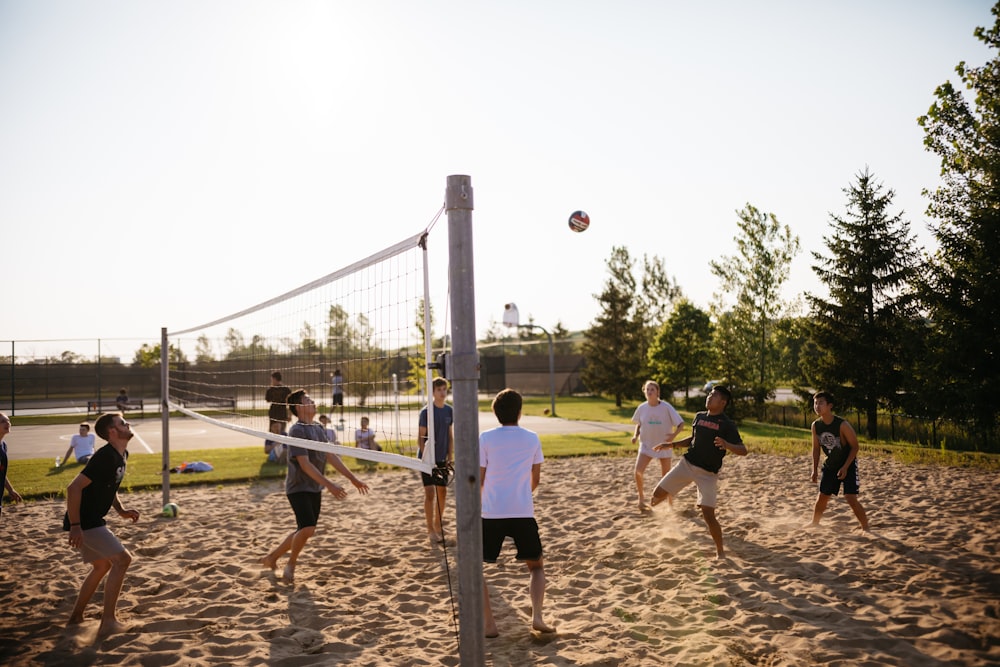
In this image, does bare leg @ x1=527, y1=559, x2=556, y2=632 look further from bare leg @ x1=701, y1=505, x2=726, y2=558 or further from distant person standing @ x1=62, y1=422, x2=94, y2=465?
distant person standing @ x1=62, y1=422, x2=94, y2=465

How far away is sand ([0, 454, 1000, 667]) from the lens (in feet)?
13.6

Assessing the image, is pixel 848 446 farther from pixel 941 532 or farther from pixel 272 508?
pixel 272 508

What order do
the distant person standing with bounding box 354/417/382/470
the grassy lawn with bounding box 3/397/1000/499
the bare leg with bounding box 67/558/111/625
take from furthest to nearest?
the distant person standing with bounding box 354/417/382/470
the grassy lawn with bounding box 3/397/1000/499
the bare leg with bounding box 67/558/111/625

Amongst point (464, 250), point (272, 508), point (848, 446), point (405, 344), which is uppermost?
point (464, 250)

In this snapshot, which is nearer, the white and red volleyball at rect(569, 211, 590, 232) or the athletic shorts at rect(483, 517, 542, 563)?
the athletic shorts at rect(483, 517, 542, 563)

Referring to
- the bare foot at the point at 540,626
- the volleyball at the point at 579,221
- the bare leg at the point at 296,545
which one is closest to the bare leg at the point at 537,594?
the bare foot at the point at 540,626

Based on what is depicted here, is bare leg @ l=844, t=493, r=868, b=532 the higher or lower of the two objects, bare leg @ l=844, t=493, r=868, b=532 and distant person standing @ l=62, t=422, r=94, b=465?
the lower

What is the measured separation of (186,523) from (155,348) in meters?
32.0

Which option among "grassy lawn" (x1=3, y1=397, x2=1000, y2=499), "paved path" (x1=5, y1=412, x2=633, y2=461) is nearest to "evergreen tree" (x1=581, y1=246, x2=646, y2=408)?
"paved path" (x1=5, y1=412, x2=633, y2=461)

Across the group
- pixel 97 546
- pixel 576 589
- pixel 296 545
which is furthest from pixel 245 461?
pixel 576 589

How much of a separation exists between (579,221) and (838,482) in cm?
1477

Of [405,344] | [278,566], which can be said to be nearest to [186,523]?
[278,566]

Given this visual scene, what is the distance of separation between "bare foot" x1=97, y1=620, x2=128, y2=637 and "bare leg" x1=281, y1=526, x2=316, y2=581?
4.40 ft

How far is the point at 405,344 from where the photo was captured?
4934 mm
